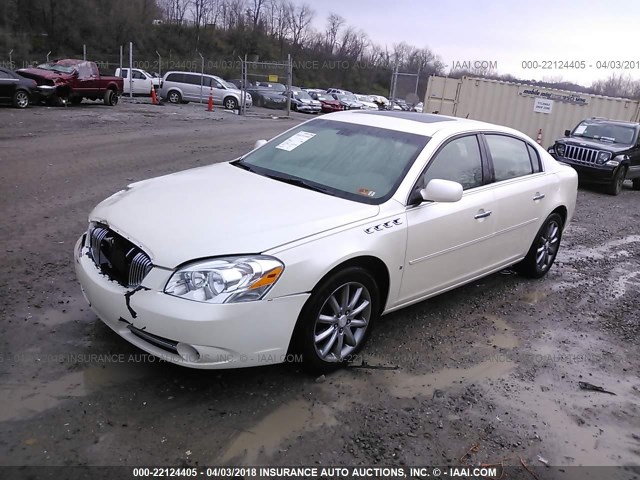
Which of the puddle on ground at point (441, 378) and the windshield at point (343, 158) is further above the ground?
the windshield at point (343, 158)

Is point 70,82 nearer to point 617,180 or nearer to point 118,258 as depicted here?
point 617,180

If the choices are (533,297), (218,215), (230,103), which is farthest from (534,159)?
(230,103)

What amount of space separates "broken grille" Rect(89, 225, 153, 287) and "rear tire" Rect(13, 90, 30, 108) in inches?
622

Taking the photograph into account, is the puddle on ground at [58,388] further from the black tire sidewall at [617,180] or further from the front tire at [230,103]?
the front tire at [230,103]

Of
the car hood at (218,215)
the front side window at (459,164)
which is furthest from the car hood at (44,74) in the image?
the front side window at (459,164)

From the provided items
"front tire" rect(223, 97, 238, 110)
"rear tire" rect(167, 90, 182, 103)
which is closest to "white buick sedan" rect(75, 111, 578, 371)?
"front tire" rect(223, 97, 238, 110)

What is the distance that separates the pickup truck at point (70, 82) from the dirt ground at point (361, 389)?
14.7 m

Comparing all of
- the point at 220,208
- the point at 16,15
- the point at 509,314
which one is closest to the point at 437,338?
the point at 509,314

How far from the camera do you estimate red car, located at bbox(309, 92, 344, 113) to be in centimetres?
3559

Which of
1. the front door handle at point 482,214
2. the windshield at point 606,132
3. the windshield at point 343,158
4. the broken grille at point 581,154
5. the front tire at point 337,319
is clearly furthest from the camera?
the windshield at point 606,132

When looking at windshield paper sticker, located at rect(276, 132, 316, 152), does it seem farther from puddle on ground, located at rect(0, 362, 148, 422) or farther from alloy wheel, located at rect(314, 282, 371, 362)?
puddle on ground, located at rect(0, 362, 148, 422)

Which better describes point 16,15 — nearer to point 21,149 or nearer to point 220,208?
point 21,149

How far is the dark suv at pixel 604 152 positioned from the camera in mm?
12539

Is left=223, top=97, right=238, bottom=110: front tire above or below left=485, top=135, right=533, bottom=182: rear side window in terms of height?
below
